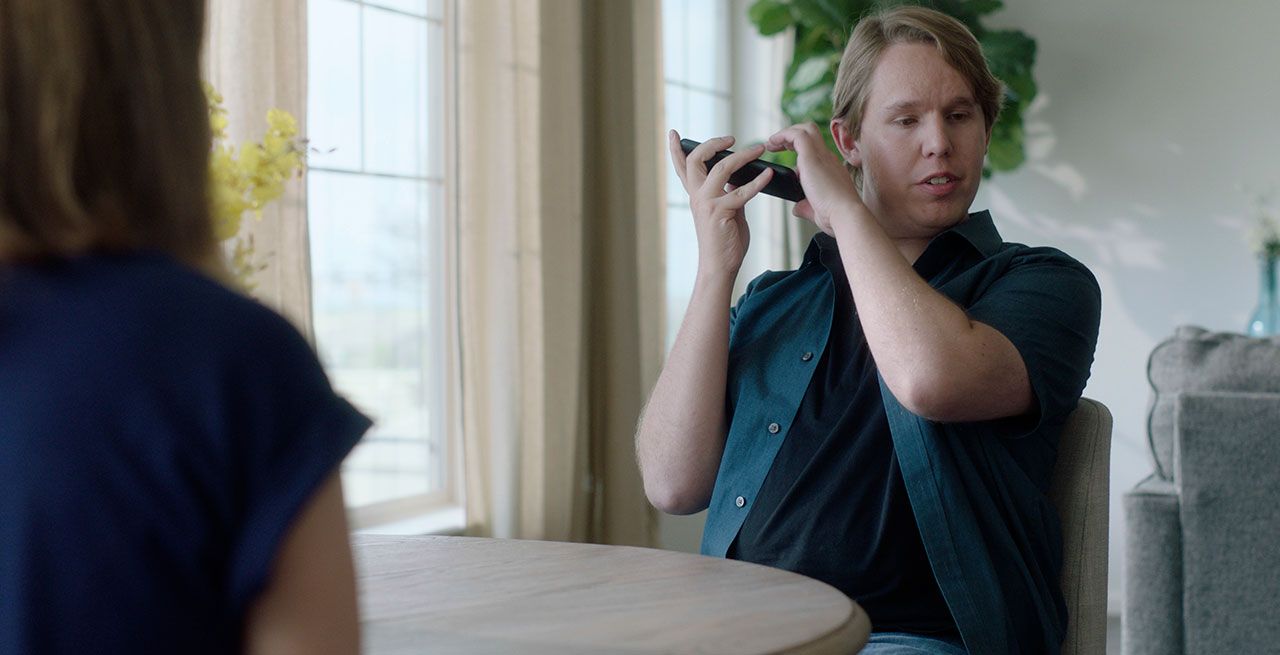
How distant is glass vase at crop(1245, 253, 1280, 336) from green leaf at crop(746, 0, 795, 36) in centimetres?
207

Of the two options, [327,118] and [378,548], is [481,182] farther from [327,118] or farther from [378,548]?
[378,548]

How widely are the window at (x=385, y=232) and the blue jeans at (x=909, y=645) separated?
1.73 meters

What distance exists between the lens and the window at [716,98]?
180 inches

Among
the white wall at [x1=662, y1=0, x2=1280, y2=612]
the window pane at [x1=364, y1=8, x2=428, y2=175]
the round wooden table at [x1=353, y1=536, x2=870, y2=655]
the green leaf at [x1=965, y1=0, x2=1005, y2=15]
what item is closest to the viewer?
the round wooden table at [x1=353, y1=536, x2=870, y2=655]

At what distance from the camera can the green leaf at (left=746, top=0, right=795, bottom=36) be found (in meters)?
4.68

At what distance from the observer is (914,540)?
1.50 metres

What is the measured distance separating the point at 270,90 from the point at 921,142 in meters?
1.30

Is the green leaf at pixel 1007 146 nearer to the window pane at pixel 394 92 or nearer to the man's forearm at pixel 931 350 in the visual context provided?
the window pane at pixel 394 92

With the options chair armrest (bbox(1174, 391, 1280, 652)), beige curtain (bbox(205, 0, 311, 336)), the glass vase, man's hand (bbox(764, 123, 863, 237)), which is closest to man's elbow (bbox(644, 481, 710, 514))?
man's hand (bbox(764, 123, 863, 237))

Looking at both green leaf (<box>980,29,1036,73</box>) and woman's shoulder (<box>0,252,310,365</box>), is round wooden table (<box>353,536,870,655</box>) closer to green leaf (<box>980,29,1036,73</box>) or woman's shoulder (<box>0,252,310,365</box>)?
woman's shoulder (<box>0,252,310,365</box>)

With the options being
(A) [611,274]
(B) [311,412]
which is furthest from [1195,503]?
(B) [311,412]

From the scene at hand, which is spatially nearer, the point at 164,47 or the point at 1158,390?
the point at 164,47

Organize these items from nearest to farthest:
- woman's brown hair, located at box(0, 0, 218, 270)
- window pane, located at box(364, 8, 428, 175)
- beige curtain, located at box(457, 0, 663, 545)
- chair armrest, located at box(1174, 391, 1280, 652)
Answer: woman's brown hair, located at box(0, 0, 218, 270)
chair armrest, located at box(1174, 391, 1280, 652)
window pane, located at box(364, 8, 428, 175)
beige curtain, located at box(457, 0, 663, 545)

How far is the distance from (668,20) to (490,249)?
5.22 feet
